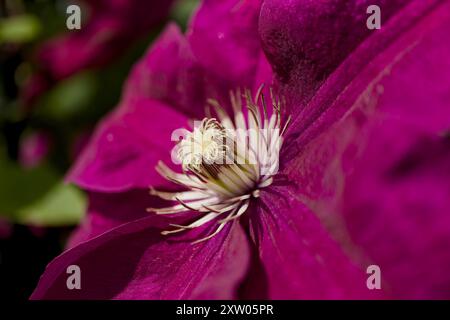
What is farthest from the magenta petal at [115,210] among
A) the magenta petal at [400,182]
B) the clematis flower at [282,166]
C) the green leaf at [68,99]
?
the green leaf at [68,99]

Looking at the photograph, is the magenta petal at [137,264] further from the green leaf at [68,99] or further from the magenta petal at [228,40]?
the green leaf at [68,99]

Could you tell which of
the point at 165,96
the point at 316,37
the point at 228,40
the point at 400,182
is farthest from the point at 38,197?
the point at 400,182

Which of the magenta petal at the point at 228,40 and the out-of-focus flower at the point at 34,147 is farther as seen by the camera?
the out-of-focus flower at the point at 34,147

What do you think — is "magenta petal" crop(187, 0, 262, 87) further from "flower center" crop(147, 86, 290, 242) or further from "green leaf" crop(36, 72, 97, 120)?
"green leaf" crop(36, 72, 97, 120)

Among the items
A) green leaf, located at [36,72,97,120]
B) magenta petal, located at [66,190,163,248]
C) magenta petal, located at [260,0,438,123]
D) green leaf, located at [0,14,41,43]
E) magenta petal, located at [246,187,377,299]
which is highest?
green leaf, located at [0,14,41,43]

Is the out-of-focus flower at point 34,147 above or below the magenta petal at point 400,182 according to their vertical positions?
above

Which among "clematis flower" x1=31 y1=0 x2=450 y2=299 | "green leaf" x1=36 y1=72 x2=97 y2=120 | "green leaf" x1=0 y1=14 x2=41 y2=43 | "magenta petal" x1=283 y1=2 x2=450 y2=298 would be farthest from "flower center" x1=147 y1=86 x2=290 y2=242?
"green leaf" x1=36 y1=72 x2=97 y2=120

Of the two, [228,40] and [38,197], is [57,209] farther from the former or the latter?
[228,40]
